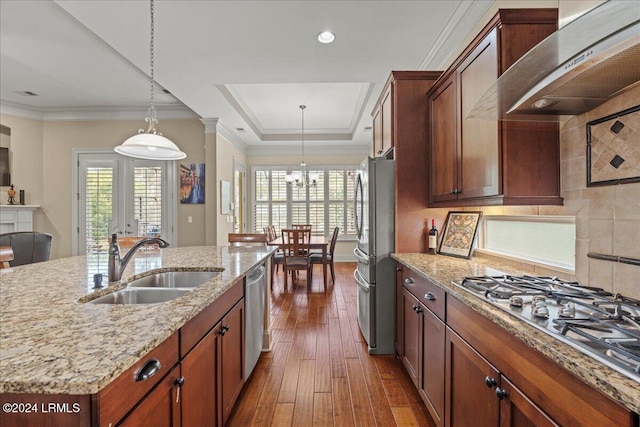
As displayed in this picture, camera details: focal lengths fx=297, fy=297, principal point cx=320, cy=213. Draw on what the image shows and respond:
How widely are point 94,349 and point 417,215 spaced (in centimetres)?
230

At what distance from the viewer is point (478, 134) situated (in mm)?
1789

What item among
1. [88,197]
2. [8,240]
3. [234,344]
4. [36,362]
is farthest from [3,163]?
[36,362]

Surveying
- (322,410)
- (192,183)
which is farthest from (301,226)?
(322,410)

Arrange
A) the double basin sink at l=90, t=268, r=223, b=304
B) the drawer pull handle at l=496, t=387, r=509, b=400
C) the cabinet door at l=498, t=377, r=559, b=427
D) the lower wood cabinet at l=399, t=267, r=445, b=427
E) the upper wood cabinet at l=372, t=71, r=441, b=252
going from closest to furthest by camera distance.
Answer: the cabinet door at l=498, t=377, r=559, b=427, the drawer pull handle at l=496, t=387, r=509, b=400, the double basin sink at l=90, t=268, r=223, b=304, the lower wood cabinet at l=399, t=267, r=445, b=427, the upper wood cabinet at l=372, t=71, r=441, b=252

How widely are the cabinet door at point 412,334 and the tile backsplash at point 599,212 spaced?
89 centimetres

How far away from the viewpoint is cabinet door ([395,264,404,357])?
2338 mm

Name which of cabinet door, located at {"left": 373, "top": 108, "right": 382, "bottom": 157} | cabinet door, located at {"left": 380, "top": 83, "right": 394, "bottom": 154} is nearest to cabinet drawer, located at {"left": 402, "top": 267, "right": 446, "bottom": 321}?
cabinet door, located at {"left": 380, "top": 83, "right": 394, "bottom": 154}

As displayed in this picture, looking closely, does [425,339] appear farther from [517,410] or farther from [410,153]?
[410,153]

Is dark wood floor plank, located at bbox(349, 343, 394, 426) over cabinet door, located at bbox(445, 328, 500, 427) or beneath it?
beneath

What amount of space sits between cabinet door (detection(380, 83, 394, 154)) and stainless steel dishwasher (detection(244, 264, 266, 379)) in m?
1.61

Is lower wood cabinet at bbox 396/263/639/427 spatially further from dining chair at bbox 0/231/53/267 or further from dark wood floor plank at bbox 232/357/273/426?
dining chair at bbox 0/231/53/267

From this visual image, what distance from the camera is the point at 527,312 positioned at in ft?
3.44

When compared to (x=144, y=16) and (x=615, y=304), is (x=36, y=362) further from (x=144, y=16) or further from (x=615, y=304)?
(x=144, y=16)

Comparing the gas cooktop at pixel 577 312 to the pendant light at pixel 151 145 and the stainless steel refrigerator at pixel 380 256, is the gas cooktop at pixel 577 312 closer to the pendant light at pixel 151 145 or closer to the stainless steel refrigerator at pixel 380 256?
the stainless steel refrigerator at pixel 380 256
